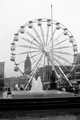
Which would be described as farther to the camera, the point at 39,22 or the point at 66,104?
the point at 39,22

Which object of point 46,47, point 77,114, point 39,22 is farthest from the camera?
point 39,22

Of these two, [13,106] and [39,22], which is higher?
[39,22]

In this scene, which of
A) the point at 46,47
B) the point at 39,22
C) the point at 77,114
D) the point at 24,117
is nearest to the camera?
the point at 24,117

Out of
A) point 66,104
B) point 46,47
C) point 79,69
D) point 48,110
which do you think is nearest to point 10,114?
point 48,110

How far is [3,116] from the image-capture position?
37.0 feet

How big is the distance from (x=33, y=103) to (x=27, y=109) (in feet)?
1.70

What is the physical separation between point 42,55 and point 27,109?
2136cm

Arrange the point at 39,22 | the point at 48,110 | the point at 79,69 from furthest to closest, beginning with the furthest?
the point at 79,69 → the point at 39,22 → the point at 48,110

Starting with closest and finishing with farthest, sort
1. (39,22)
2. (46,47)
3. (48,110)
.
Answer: (48,110) → (46,47) → (39,22)

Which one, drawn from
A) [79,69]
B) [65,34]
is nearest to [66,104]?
[65,34]

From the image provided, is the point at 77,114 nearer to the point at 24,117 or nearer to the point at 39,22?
the point at 24,117

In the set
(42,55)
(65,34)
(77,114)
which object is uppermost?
(65,34)

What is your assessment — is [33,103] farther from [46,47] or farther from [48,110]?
[46,47]

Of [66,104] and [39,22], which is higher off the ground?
[39,22]
